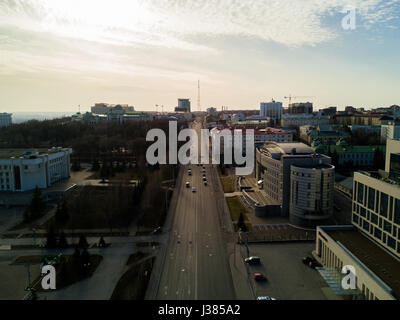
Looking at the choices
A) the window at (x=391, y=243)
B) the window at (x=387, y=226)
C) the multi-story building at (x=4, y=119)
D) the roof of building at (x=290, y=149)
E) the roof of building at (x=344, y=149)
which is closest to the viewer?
the window at (x=391, y=243)

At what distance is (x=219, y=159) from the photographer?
81.9 feet

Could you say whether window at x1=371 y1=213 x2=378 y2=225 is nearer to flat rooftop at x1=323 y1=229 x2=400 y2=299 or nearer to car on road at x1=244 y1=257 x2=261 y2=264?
flat rooftop at x1=323 y1=229 x2=400 y2=299

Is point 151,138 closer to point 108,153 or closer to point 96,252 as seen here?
point 108,153

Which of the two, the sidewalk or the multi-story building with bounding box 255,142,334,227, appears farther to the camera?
the multi-story building with bounding box 255,142,334,227

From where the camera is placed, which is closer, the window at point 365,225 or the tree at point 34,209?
the window at point 365,225

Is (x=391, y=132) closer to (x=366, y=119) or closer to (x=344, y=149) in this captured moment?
(x=344, y=149)

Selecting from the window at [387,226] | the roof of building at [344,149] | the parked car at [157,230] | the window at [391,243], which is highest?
the roof of building at [344,149]

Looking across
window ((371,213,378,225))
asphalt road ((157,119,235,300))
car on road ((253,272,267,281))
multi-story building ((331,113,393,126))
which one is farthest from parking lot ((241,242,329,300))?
multi-story building ((331,113,393,126))

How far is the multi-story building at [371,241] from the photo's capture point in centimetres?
682

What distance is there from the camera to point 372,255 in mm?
8023

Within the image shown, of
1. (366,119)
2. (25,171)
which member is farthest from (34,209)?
(366,119)

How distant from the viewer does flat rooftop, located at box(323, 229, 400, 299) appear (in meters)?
6.83

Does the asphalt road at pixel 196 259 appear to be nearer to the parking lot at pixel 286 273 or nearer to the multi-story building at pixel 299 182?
the parking lot at pixel 286 273

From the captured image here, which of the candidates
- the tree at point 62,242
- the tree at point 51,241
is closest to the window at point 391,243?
the tree at point 62,242
